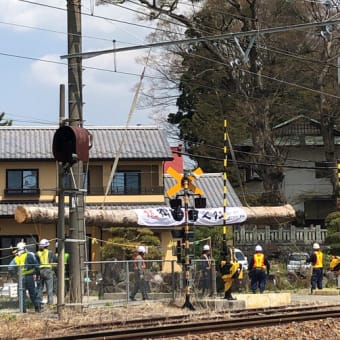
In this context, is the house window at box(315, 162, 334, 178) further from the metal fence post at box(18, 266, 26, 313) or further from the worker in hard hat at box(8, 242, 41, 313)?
the metal fence post at box(18, 266, 26, 313)

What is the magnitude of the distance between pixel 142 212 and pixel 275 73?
17891mm

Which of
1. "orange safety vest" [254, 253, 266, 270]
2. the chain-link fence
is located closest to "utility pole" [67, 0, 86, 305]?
the chain-link fence

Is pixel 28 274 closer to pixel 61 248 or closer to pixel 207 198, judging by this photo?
pixel 61 248

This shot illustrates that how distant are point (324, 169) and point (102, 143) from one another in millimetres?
19440

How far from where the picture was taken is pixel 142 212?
3422cm

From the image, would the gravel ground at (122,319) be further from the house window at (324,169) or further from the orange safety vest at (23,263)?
the house window at (324,169)

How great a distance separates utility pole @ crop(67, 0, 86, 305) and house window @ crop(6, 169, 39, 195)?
22.5 metres

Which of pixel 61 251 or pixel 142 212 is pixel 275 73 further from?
pixel 61 251

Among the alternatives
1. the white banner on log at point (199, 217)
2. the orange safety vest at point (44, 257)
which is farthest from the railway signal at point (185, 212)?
the white banner on log at point (199, 217)

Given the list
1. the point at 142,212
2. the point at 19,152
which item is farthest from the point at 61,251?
the point at 19,152

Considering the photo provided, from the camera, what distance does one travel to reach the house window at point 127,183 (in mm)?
43844

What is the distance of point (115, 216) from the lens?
109ft

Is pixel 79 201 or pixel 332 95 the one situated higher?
pixel 332 95

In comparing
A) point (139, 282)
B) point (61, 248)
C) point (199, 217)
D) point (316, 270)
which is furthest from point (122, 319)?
point (199, 217)
